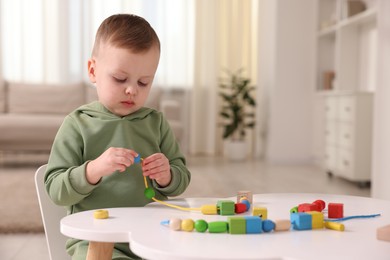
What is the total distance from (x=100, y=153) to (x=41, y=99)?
455 centimetres

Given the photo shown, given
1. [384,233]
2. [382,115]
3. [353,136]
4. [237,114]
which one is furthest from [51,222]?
[237,114]

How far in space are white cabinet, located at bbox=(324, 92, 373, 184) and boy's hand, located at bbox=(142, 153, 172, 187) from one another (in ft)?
10.8

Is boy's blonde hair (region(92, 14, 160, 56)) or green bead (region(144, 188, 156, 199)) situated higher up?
boy's blonde hair (region(92, 14, 160, 56))

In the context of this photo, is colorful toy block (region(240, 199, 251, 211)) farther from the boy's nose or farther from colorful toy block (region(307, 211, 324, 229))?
the boy's nose

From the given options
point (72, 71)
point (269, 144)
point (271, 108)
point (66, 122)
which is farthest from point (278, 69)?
point (66, 122)

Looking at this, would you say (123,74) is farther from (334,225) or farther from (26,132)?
(26,132)

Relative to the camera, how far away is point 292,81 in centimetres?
582

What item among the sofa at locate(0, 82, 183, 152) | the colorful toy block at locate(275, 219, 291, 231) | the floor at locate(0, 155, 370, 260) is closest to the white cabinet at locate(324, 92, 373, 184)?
the floor at locate(0, 155, 370, 260)

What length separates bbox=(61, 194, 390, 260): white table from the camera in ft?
2.39

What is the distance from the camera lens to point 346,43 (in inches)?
198

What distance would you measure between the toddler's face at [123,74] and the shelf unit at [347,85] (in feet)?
10.7

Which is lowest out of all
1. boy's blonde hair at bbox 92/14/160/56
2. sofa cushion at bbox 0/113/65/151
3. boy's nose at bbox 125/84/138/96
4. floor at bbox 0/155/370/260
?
floor at bbox 0/155/370/260

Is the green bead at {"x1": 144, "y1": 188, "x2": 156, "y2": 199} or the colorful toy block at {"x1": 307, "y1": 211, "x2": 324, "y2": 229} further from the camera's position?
the green bead at {"x1": 144, "y1": 188, "x2": 156, "y2": 199}

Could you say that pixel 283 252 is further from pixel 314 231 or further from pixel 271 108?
pixel 271 108
